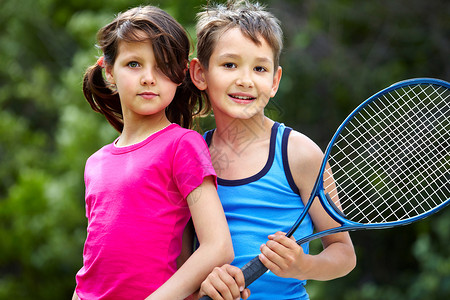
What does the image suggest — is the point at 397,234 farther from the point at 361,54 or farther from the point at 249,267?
the point at 249,267

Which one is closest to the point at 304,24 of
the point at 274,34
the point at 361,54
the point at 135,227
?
the point at 361,54

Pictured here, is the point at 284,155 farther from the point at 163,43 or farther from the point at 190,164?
the point at 163,43

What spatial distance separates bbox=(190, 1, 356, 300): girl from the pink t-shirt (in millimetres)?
178

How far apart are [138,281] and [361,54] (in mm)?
5057

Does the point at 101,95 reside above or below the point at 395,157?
above

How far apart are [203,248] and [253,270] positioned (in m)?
0.15

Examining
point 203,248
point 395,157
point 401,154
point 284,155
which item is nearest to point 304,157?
point 284,155

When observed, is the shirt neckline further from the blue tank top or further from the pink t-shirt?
the blue tank top

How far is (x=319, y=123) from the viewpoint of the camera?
605cm

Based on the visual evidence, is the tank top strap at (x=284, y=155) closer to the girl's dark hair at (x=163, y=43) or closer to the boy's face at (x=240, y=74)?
the boy's face at (x=240, y=74)

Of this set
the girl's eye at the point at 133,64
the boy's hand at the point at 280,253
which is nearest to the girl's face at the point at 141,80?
the girl's eye at the point at 133,64

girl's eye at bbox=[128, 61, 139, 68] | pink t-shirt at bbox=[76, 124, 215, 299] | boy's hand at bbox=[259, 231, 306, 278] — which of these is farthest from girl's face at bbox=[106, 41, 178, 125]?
boy's hand at bbox=[259, 231, 306, 278]

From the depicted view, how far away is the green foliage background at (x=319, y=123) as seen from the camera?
5.61 meters

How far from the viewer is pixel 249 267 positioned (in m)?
1.65
